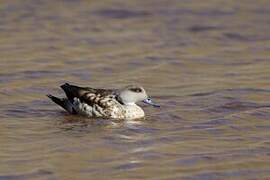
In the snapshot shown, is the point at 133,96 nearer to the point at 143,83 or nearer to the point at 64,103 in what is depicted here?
the point at 64,103

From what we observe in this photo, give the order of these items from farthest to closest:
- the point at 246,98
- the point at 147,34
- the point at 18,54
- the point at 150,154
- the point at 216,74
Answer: the point at 147,34, the point at 18,54, the point at 216,74, the point at 246,98, the point at 150,154

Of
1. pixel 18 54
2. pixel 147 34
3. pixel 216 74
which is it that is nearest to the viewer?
pixel 216 74

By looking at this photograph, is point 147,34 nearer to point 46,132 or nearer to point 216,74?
point 216,74

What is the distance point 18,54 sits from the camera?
17125 millimetres

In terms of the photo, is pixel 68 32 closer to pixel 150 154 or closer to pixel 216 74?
pixel 216 74

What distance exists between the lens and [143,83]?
15.2m

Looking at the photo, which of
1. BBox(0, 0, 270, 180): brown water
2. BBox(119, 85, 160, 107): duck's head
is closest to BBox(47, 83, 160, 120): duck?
BBox(119, 85, 160, 107): duck's head

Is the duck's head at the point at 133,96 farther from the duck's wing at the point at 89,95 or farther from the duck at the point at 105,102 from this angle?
the duck's wing at the point at 89,95

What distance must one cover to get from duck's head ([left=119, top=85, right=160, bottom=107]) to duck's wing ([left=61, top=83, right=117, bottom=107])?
0.13 meters

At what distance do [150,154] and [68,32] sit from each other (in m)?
8.55

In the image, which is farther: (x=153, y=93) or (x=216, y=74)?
(x=216, y=74)

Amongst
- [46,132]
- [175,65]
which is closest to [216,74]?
[175,65]

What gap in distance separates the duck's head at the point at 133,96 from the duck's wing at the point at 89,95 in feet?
0.44

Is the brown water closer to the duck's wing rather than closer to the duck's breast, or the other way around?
the duck's breast
